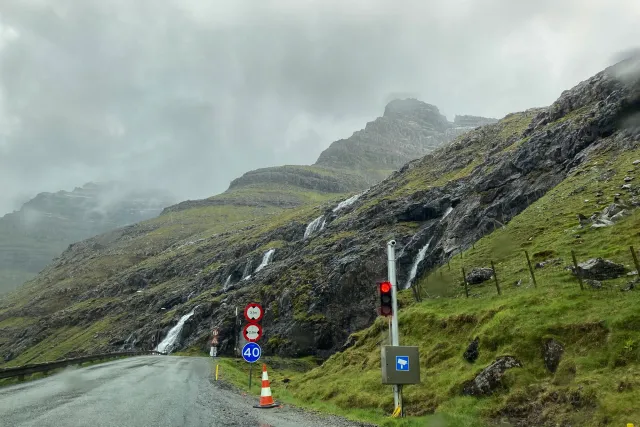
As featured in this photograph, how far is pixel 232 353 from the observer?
290ft

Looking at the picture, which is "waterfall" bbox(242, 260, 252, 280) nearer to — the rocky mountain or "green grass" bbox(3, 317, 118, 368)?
the rocky mountain

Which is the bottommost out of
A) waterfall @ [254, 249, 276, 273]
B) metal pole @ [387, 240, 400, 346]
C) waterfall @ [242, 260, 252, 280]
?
metal pole @ [387, 240, 400, 346]

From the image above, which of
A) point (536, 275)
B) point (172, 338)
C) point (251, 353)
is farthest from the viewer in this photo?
point (172, 338)

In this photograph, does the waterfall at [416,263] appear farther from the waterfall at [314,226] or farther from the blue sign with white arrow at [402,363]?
the waterfall at [314,226]

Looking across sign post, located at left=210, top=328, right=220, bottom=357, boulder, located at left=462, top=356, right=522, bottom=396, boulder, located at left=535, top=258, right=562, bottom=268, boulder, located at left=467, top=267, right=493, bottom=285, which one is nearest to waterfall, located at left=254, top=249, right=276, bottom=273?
sign post, located at left=210, top=328, right=220, bottom=357

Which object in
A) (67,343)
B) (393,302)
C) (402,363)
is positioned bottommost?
(67,343)

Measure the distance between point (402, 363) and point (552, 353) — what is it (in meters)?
5.37

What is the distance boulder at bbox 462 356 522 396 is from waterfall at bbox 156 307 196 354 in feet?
308

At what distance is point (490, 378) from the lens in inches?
639

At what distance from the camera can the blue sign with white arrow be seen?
15469mm

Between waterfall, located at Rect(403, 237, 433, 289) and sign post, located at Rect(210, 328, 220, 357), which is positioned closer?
sign post, located at Rect(210, 328, 220, 357)

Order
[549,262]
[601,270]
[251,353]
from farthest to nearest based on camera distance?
[549,262] < [251,353] < [601,270]

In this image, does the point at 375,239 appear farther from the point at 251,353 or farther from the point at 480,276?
the point at 251,353

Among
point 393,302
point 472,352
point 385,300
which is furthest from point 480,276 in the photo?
point 385,300
